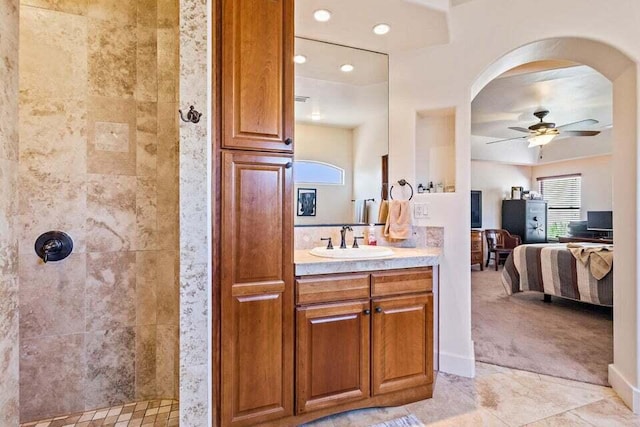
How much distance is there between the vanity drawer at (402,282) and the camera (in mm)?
1856

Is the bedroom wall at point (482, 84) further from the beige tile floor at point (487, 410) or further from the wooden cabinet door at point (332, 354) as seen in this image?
the wooden cabinet door at point (332, 354)

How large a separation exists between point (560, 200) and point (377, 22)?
24.2ft

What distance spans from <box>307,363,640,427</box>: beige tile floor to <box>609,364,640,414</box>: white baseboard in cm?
4

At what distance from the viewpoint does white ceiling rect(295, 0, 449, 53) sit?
6.54 ft

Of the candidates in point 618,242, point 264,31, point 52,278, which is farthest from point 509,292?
point 52,278

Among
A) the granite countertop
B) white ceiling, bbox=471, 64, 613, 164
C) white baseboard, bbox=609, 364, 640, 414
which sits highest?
white ceiling, bbox=471, 64, 613, 164

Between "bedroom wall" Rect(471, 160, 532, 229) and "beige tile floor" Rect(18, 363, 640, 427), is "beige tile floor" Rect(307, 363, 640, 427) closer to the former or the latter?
"beige tile floor" Rect(18, 363, 640, 427)

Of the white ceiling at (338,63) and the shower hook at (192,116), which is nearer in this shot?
the shower hook at (192,116)

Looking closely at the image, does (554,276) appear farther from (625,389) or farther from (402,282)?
(402,282)

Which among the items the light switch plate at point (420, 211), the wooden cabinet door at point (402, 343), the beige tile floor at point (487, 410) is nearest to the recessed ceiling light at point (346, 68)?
the light switch plate at point (420, 211)

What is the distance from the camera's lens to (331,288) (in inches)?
69.4

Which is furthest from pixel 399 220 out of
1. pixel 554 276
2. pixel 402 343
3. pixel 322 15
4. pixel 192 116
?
pixel 554 276

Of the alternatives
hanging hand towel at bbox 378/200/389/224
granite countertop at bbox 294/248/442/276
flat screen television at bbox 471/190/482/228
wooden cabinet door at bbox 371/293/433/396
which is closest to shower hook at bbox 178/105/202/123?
granite countertop at bbox 294/248/442/276

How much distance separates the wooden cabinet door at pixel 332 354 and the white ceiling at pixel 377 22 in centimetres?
181
